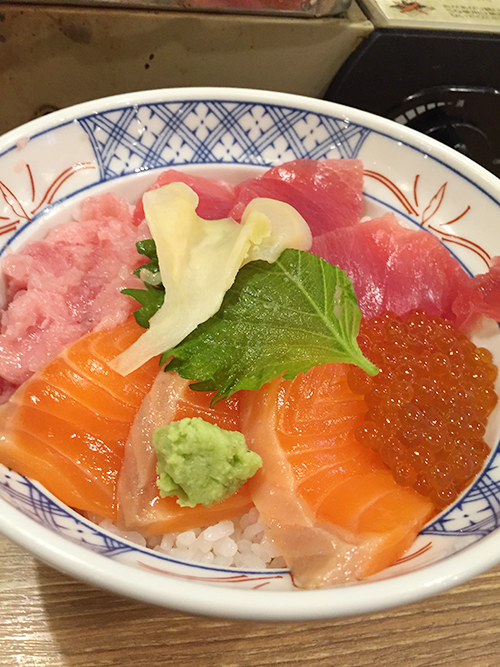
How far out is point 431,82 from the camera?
2209 mm

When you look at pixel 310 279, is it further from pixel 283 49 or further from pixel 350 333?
pixel 283 49

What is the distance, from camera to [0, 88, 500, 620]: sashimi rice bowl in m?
1.11

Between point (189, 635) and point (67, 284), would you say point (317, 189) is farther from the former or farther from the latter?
point (189, 635)

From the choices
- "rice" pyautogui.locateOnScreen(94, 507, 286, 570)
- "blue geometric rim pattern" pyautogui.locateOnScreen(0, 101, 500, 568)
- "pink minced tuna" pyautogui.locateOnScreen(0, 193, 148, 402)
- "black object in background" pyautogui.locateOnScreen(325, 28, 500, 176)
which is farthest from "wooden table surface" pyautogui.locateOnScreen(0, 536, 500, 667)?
"black object in background" pyautogui.locateOnScreen(325, 28, 500, 176)

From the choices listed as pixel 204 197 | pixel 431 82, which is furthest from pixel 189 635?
pixel 431 82

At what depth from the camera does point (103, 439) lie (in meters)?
1.31

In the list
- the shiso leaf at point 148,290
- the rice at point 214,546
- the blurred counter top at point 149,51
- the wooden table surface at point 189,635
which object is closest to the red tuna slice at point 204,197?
Answer: the shiso leaf at point 148,290

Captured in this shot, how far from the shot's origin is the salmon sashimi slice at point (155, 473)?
1.21 meters

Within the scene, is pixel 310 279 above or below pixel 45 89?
above

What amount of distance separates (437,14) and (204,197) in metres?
1.46

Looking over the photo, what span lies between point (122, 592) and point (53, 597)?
0.59 meters

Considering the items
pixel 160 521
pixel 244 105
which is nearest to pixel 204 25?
pixel 244 105

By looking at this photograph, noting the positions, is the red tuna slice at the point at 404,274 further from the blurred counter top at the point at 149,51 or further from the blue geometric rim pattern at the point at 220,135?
the blurred counter top at the point at 149,51

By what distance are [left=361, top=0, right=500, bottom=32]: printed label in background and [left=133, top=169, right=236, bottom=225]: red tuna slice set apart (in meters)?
1.06
